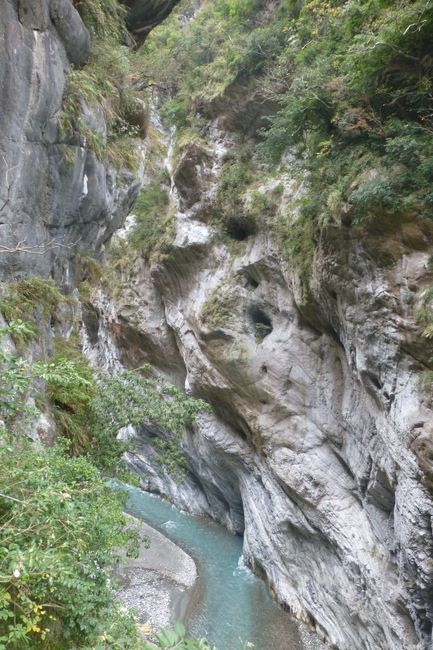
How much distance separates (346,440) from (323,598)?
4.10 m

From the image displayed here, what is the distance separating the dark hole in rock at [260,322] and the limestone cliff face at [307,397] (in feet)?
0.18

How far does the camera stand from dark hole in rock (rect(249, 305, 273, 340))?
14633 mm

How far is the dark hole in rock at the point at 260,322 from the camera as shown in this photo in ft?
48.0

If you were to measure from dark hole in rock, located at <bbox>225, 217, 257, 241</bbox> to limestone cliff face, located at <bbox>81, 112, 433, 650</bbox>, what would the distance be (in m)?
0.14

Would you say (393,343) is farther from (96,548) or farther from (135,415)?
(96,548)

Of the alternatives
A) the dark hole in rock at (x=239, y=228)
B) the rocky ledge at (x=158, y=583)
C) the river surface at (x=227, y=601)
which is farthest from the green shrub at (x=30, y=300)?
the dark hole in rock at (x=239, y=228)

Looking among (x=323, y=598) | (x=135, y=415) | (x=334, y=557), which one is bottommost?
(x=323, y=598)

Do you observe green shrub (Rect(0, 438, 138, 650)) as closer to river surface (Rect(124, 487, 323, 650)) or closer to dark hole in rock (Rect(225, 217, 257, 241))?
river surface (Rect(124, 487, 323, 650))

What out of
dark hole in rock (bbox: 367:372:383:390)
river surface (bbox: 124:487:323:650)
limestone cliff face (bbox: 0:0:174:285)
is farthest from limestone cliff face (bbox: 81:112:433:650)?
limestone cliff face (bbox: 0:0:174:285)

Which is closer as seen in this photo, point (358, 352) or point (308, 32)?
point (358, 352)

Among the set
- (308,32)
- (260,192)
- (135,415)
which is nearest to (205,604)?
(135,415)

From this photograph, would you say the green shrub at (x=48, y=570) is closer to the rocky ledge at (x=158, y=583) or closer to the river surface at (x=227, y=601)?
the river surface at (x=227, y=601)

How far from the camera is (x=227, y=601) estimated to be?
13117 mm

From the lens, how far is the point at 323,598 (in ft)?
38.2
